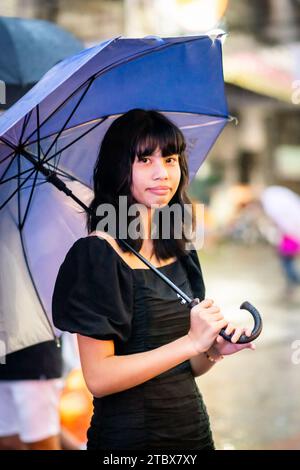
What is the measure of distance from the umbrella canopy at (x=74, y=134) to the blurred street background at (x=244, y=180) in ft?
0.57

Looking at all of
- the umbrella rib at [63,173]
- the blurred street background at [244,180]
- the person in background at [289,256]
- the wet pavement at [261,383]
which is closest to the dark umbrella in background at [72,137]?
the umbrella rib at [63,173]

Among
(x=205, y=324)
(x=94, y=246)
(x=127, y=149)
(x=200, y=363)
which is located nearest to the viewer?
(x=205, y=324)

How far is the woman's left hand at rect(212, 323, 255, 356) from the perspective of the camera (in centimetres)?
196

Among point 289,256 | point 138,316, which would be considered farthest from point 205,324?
point 289,256

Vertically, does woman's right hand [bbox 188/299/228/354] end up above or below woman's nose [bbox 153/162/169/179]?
below

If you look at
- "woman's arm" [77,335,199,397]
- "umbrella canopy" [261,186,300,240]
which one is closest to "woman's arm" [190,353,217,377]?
"woman's arm" [77,335,199,397]

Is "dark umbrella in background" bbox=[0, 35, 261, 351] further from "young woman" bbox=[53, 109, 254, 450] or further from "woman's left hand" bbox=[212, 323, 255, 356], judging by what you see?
"woman's left hand" bbox=[212, 323, 255, 356]

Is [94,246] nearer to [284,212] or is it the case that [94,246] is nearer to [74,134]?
[74,134]

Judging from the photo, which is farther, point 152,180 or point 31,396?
point 31,396

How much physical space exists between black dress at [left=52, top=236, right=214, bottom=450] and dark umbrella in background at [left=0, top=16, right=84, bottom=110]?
135 centimetres

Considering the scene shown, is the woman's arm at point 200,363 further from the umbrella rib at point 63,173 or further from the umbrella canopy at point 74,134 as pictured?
the umbrella rib at point 63,173

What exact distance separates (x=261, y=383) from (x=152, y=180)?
388 cm

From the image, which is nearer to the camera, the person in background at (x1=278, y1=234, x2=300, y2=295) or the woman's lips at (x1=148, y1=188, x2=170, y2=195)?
the woman's lips at (x1=148, y1=188, x2=170, y2=195)

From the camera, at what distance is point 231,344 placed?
2137mm
